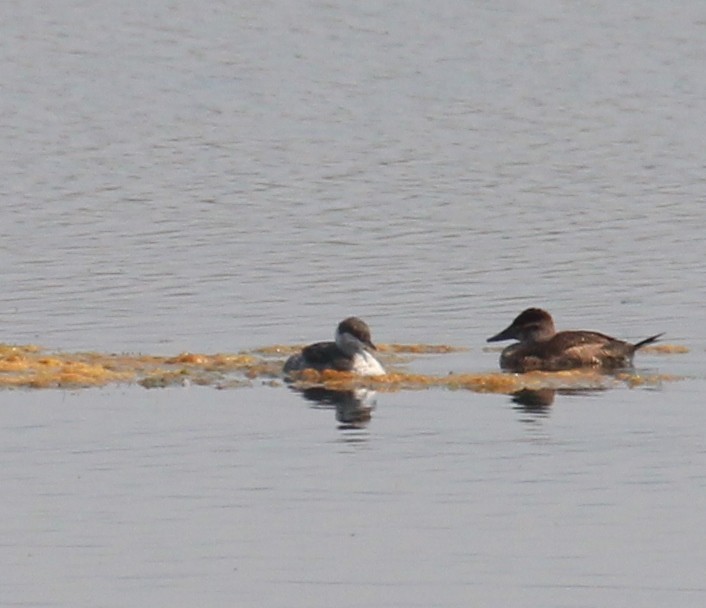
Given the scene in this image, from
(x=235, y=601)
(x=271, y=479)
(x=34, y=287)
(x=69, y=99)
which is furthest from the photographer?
(x=69, y=99)

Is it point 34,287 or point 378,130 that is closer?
point 34,287

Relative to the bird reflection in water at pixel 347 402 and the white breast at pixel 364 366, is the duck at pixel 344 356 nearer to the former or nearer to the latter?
the white breast at pixel 364 366

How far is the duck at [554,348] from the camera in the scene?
85.4ft

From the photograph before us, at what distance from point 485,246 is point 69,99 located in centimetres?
1800

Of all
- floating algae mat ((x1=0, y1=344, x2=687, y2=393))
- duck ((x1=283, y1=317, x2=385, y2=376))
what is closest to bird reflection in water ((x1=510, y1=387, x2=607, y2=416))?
floating algae mat ((x1=0, y1=344, x2=687, y2=393))

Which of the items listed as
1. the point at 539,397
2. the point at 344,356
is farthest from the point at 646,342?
the point at 344,356

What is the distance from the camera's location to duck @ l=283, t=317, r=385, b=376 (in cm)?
2511

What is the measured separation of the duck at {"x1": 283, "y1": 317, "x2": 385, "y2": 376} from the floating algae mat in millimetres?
86

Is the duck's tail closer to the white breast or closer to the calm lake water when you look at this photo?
the calm lake water

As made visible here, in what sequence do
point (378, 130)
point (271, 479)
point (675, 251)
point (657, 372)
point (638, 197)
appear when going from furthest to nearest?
point (378, 130) → point (638, 197) → point (675, 251) → point (657, 372) → point (271, 479)

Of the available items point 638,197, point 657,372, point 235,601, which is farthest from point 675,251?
point 235,601

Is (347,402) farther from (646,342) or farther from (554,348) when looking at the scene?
(646,342)

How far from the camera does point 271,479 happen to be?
19875mm

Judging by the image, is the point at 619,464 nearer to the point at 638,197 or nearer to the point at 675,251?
the point at 675,251
